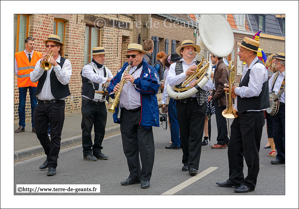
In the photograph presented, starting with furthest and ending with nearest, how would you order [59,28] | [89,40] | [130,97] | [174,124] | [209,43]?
1. [89,40]
2. [59,28]
3. [209,43]
4. [174,124]
5. [130,97]

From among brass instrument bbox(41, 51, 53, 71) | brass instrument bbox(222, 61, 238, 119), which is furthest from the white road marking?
brass instrument bbox(41, 51, 53, 71)

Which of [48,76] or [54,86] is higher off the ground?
[48,76]

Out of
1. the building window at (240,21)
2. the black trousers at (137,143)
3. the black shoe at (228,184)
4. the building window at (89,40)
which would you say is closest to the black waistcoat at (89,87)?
the black trousers at (137,143)

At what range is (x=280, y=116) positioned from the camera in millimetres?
8320

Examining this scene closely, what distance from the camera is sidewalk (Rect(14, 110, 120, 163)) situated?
8.59 meters

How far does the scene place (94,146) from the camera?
8688 mm

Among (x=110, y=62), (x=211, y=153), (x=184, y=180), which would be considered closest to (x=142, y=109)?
(x=184, y=180)

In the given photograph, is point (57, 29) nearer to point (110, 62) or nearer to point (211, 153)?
point (110, 62)

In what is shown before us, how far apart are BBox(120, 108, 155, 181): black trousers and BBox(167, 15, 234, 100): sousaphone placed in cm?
103

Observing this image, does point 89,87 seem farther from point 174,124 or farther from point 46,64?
point 174,124

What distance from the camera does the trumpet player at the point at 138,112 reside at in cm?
639

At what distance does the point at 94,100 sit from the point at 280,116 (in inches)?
136

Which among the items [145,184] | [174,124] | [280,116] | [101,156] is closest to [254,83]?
[145,184]

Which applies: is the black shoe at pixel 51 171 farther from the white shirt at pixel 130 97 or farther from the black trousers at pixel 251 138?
the black trousers at pixel 251 138
